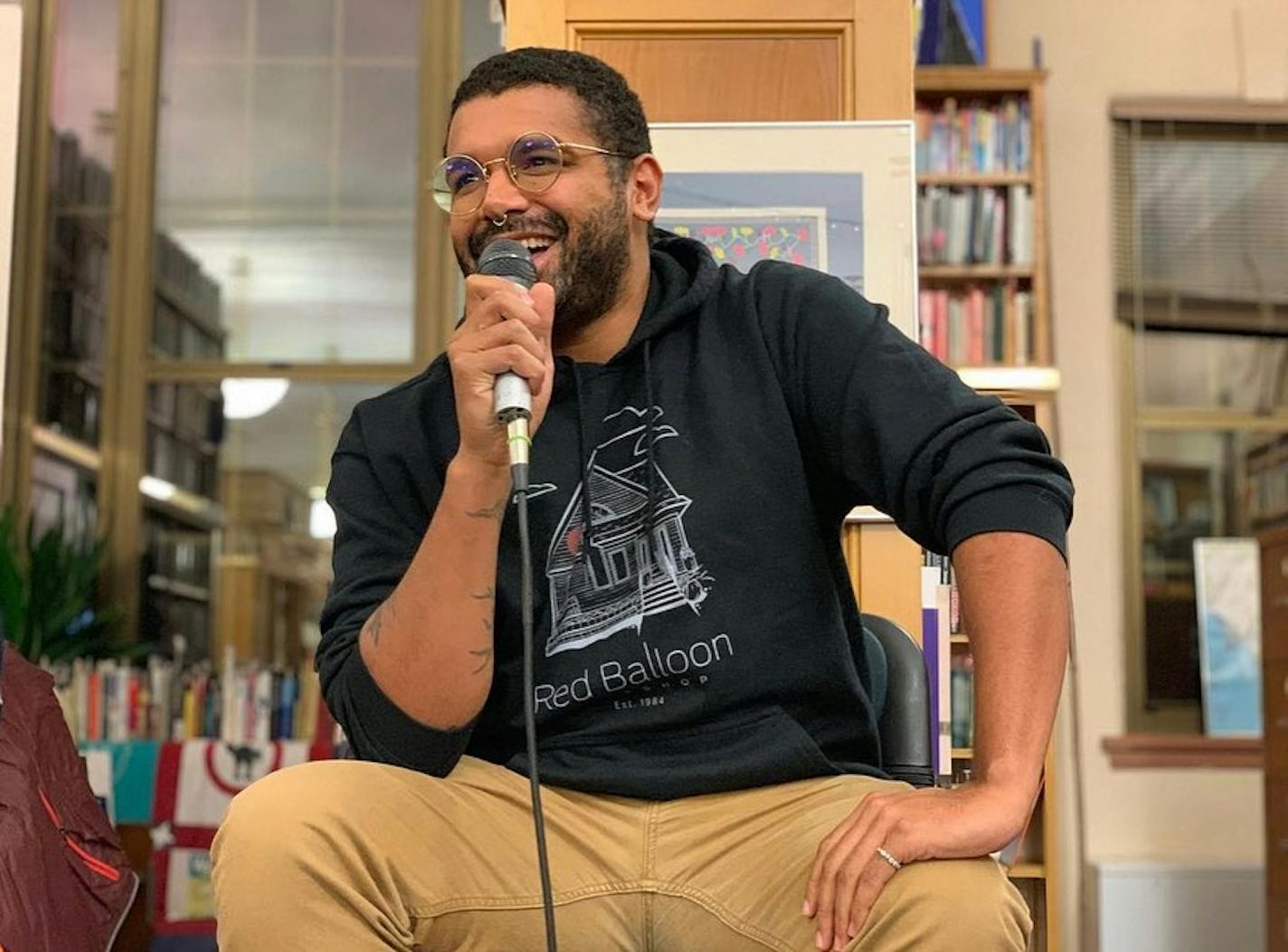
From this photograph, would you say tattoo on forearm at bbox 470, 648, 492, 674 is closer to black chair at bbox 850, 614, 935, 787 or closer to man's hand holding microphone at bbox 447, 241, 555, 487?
man's hand holding microphone at bbox 447, 241, 555, 487

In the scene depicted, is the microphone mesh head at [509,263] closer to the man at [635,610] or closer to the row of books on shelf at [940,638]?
the man at [635,610]

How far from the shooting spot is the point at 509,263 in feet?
4.44

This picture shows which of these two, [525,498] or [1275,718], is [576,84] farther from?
[1275,718]

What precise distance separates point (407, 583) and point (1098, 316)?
4.08m

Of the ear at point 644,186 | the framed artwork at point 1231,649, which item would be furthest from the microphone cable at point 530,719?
the framed artwork at point 1231,649

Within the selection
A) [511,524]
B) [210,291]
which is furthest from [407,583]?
[210,291]

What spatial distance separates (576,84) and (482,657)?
23.2 inches

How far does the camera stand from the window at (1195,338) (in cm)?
504

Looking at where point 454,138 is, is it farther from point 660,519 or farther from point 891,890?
point 891,890

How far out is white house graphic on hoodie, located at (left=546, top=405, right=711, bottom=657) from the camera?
1.42m

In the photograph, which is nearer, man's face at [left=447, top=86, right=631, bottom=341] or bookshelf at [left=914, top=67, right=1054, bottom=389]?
man's face at [left=447, top=86, right=631, bottom=341]

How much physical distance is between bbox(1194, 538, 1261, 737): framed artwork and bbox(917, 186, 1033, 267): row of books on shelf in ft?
3.79

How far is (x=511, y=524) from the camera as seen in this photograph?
1486 mm

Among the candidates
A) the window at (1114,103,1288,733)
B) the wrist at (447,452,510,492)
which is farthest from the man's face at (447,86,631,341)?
the window at (1114,103,1288,733)
